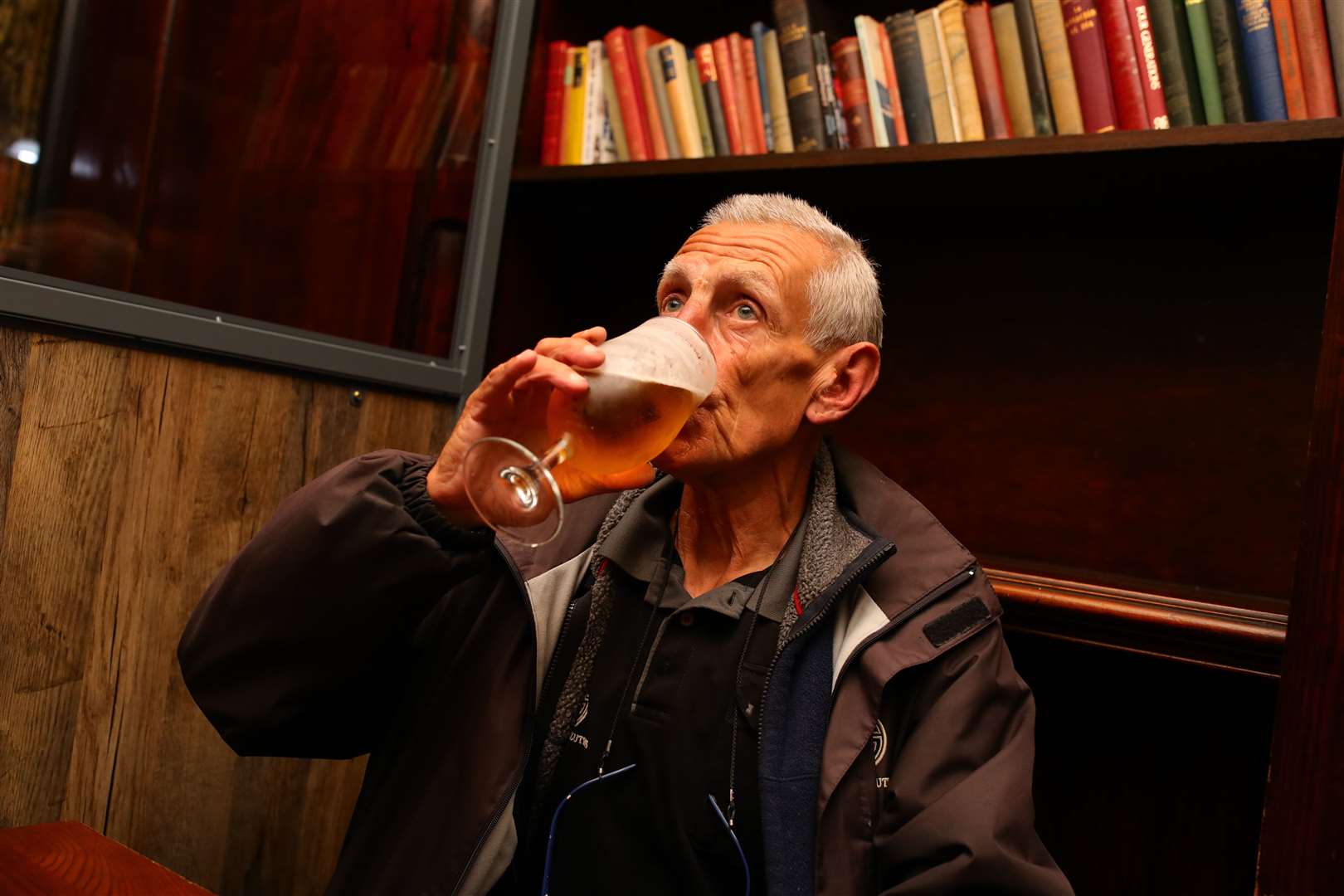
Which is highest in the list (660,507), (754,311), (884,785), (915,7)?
(915,7)

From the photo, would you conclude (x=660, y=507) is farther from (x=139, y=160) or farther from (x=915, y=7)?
(x=915, y=7)

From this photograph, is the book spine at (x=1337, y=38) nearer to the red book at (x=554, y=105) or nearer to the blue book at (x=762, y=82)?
the blue book at (x=762, y=82)

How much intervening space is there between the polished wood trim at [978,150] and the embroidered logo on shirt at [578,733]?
3.32 ft

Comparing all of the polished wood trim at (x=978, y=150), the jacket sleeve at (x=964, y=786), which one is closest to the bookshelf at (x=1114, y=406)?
the polished wood trim at (x=978, y=150)

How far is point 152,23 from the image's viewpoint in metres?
1.48

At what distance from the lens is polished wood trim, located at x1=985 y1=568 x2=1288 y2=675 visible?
1.38m

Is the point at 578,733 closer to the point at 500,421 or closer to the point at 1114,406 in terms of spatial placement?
the point at 500,421

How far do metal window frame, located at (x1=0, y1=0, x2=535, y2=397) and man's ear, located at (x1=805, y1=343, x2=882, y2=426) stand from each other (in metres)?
0.83

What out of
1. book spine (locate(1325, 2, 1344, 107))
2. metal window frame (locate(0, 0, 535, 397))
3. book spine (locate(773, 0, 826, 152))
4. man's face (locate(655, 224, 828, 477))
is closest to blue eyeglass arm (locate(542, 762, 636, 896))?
man's face (locate(655, 224, 828, 477))

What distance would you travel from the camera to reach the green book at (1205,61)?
59.7 inches

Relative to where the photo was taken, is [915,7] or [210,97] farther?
[915,7]

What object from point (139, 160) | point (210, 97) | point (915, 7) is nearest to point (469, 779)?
point (139, 160)

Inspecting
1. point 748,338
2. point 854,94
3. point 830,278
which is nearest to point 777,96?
point 854,94

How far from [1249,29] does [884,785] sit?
124cm
